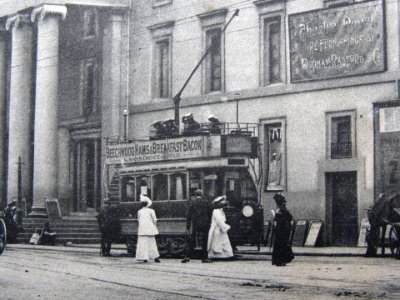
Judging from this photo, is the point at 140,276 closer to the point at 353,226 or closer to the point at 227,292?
the point at 227,292

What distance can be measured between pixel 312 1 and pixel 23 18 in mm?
14412

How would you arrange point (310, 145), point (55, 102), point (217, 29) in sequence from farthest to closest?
point (55, 102), point (217, 29), point (310, 145)

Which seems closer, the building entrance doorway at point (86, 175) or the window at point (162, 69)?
the window at point (162, 69)

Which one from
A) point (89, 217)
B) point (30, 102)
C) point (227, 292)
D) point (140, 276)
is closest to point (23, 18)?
point (30, 102)

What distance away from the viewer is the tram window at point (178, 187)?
23.9 m

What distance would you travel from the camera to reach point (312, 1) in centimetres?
3047

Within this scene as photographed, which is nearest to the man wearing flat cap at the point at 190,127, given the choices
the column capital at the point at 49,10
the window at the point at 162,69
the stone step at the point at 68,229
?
the stone step at the point at 68,229

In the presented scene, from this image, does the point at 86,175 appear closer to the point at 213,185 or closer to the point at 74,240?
the point at 74,240

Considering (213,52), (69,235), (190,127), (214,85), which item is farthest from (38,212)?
(190,127)

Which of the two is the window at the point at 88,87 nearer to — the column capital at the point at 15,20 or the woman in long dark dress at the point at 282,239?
the column capital at the point at 15,20

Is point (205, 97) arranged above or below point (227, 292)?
above

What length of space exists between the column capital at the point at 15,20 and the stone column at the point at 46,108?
1.53 meters

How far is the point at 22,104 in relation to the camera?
39000 millimetres

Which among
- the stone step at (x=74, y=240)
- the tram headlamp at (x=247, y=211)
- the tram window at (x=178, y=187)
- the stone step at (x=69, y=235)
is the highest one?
the tram window at (x=178, y=187)
